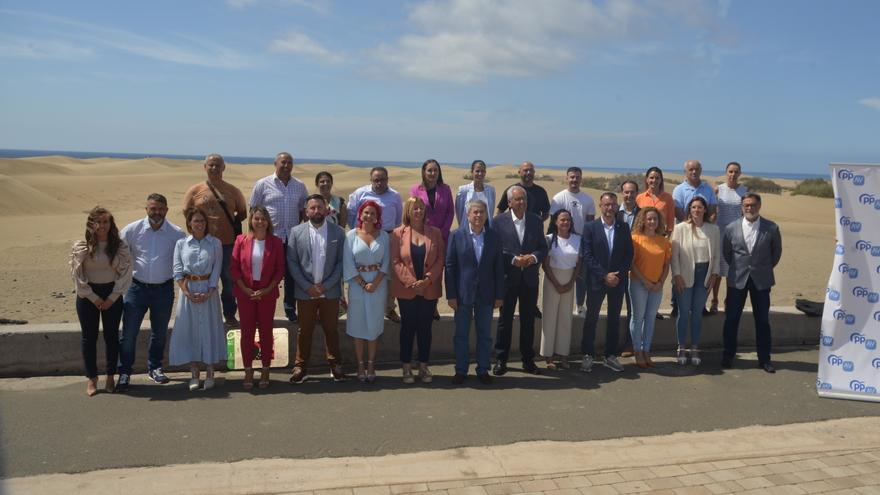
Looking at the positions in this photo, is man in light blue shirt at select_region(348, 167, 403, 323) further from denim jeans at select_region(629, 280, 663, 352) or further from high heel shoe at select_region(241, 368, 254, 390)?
denim jeans at select_region(629, 280, 663, 352)

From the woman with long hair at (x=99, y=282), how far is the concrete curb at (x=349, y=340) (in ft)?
2.05

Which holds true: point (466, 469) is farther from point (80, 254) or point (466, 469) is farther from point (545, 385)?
point (80, 254)

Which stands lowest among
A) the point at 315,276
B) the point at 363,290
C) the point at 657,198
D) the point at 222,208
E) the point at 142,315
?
the point at 142,315

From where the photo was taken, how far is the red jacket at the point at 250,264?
20.4 feet

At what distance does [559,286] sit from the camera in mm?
6898

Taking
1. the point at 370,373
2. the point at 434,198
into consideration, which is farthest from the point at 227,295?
the point at 434,198

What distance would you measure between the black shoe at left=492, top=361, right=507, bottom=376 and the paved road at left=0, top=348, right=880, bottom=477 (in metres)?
0.15

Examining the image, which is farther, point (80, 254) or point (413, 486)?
point (80, 254)

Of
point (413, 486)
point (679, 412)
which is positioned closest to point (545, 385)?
point (679, 412)

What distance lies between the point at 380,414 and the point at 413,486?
1.31 meters

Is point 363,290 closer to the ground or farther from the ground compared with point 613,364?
farther from the ground

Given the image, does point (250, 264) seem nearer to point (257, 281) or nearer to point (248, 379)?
point (257, 281)

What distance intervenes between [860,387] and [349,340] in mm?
5325

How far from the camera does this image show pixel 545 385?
6.55m
